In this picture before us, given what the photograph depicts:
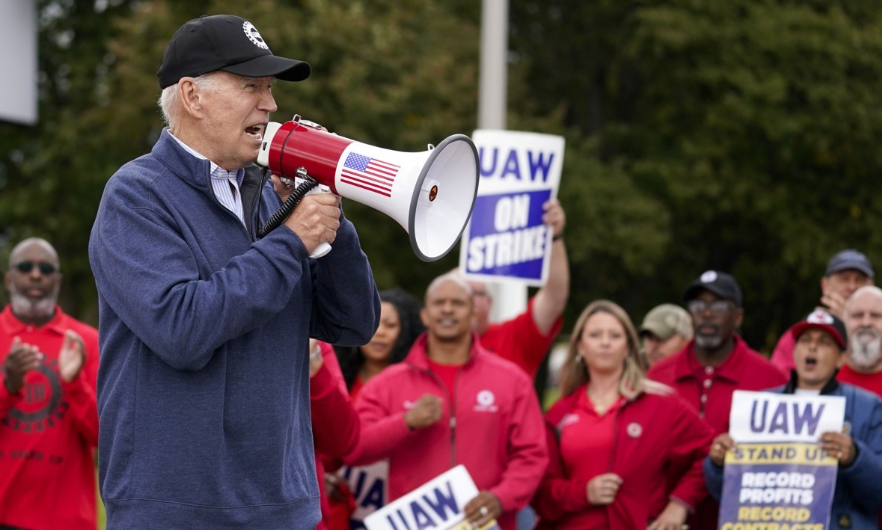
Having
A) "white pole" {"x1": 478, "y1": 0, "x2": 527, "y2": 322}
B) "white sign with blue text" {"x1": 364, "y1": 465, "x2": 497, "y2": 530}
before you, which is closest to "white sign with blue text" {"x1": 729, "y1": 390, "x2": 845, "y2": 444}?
"white sign with blue text" {"x1": 364, "y1": 465, "x2": 497, "y2": 530}

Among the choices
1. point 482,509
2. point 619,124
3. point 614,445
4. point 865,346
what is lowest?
point 482,509

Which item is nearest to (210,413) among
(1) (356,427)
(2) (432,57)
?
(1) (356,427)

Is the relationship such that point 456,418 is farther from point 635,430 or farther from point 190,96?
point 190,96

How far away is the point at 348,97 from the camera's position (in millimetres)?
15383

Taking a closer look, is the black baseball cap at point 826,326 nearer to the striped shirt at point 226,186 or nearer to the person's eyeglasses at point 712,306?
the person's eyeglasses at point 712,306

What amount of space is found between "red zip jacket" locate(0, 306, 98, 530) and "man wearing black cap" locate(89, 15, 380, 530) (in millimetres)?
3242

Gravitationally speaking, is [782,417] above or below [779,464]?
above

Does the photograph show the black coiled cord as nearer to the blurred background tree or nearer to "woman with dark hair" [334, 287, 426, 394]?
"woman with dark hair" [334, 287, 426, 394]

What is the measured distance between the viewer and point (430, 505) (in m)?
5.48

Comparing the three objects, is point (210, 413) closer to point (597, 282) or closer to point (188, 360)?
point (188, 360)

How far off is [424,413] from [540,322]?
1.44 meters

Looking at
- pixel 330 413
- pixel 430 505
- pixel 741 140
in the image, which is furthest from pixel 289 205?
pixel 741 140

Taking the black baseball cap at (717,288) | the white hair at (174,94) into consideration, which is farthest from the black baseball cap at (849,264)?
the white hair at (174,94)

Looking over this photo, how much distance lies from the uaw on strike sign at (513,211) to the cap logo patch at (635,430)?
1.43m
